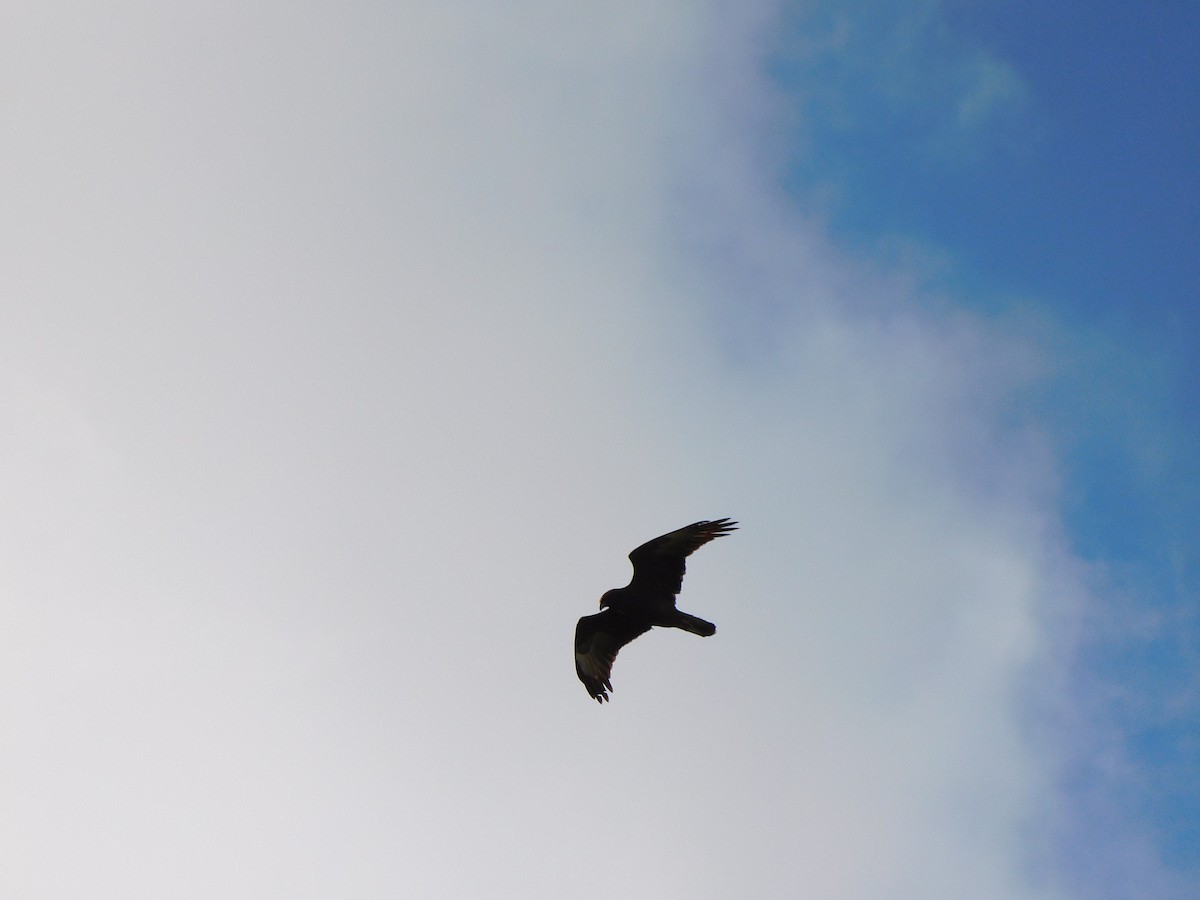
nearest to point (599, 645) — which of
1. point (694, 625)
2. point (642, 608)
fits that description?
point (642, 608)

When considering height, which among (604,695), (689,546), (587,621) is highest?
(689,546)

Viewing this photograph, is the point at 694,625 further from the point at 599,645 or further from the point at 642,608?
the point at 599,645

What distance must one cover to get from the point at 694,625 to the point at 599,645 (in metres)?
2.26

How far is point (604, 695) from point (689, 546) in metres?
3.09

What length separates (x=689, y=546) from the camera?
15.1 m

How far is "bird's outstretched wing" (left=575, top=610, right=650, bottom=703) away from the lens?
50.4 feet

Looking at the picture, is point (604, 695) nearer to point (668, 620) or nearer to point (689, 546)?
point (668, 620)

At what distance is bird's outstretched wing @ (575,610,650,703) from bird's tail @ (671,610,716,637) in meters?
1.07

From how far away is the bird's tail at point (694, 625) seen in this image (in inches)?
550

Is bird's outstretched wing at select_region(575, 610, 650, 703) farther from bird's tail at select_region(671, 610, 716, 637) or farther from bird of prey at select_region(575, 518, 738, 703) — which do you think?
bird's tail at select_region(671, 610, 716, 637)

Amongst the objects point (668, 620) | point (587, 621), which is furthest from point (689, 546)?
point (587, 621)

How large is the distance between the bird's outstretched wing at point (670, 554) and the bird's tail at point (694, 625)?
0.67 m

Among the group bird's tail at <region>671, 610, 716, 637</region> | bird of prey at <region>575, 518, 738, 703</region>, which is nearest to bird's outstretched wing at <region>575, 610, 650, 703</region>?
bird of prey at <region>575, 518, 738, 703</region>

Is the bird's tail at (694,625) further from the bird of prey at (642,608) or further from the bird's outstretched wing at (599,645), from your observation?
the bird's outstretched wing at (599,645)
